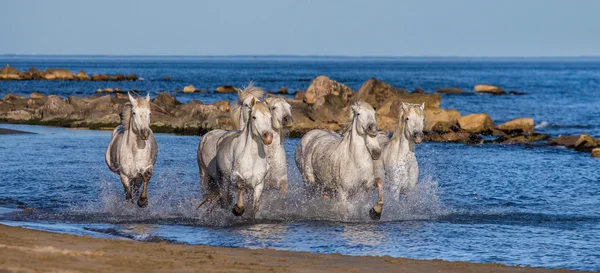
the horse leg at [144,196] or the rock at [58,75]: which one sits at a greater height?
the horse leg at [144,196]

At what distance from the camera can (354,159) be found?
1378 cm

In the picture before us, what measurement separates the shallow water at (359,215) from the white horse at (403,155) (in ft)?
1.33

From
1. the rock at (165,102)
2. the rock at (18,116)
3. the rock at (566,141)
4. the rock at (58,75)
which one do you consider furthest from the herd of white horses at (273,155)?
the rock at (58,75)

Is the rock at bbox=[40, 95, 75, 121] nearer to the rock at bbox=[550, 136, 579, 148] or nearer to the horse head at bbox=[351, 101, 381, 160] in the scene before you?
the rock at bbox=[550, 136, 579, 148]

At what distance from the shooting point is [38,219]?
14023 millimetres

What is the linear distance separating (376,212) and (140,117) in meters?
3.88

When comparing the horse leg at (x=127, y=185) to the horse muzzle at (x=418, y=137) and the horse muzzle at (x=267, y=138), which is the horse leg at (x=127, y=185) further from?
the horse muzzle at (x=418, y=137)

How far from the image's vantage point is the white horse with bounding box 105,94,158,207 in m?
14.1

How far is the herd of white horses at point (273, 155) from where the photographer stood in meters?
13.2

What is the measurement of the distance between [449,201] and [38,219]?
782cm

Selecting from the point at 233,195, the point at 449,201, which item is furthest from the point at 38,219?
the point at 449,201

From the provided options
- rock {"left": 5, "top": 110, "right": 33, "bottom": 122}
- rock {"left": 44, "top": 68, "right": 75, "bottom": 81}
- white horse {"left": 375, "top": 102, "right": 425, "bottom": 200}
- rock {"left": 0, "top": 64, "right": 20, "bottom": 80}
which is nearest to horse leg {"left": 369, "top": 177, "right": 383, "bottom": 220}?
white horse {"left": 375, "top": 102, "right": 425, "bottom": 200}

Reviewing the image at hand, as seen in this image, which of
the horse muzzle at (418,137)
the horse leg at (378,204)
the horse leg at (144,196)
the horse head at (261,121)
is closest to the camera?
the horse head at (261,121)

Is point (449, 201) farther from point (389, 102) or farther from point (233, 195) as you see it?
point (389, 102)
